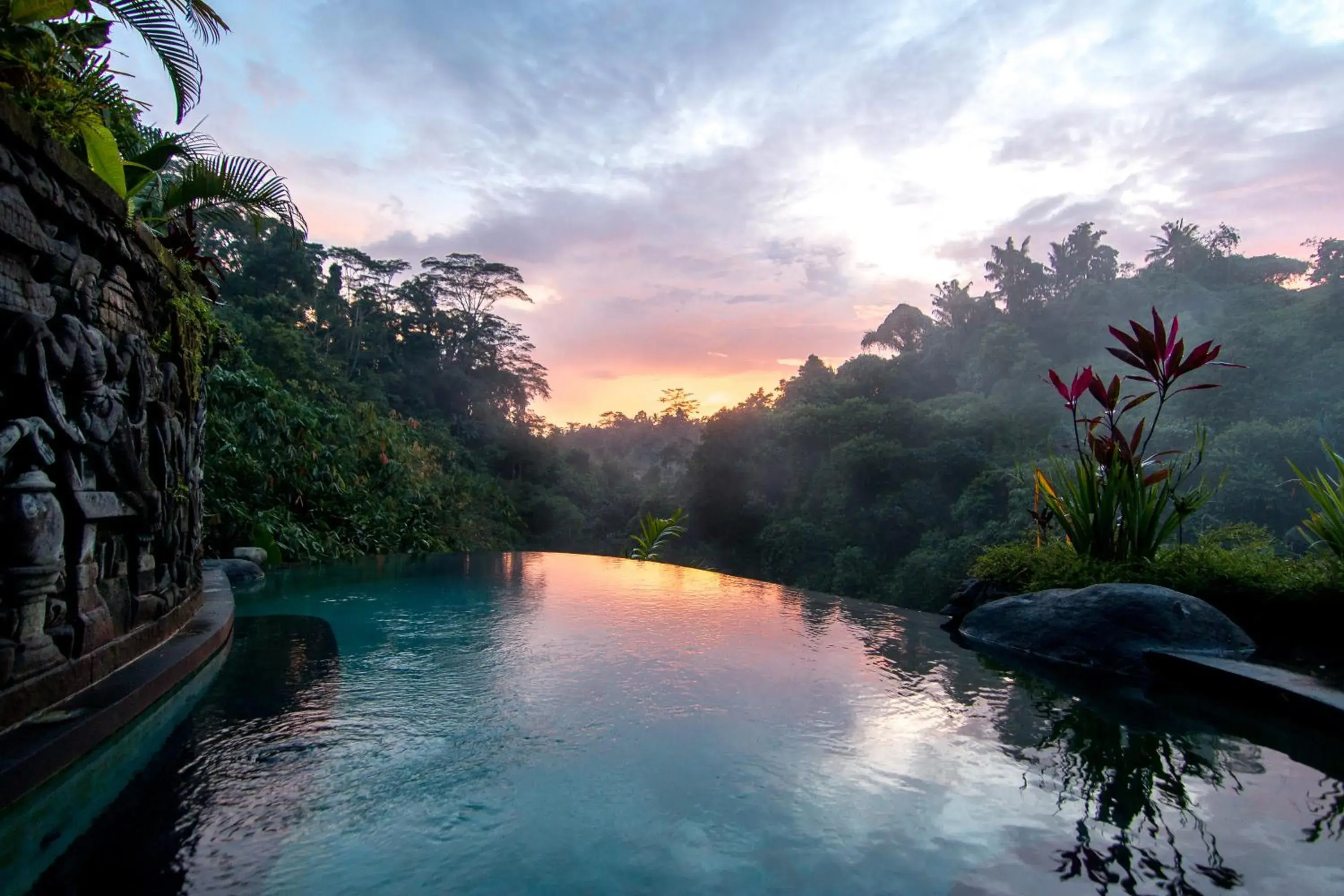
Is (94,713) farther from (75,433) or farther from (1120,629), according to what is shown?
(1120,629)

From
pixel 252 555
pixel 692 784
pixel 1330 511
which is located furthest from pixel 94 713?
pixel 1330 511

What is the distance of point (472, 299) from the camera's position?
2777cm

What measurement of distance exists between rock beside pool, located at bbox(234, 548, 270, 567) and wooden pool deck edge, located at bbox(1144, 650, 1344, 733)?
6681mm

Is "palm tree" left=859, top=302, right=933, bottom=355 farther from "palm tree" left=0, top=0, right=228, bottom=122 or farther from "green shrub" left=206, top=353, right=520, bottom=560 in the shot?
"palm tree" left=0, top=0, right=228, bottom=122

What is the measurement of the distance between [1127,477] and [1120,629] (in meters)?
1.10

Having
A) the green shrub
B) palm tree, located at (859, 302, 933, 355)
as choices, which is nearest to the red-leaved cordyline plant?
the green shrub

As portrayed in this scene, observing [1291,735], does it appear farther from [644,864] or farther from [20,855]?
[20,855]

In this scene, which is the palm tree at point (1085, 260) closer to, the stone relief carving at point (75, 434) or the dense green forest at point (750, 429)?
the dense green forest at point (750, 429)

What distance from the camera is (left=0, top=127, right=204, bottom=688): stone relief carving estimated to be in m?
1.90

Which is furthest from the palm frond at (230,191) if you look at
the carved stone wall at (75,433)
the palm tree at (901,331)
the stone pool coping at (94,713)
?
the palm tree at (901,331)

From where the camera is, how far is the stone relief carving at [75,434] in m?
1.90

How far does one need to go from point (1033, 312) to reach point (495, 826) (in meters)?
38.0

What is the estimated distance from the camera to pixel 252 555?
6.53 metres

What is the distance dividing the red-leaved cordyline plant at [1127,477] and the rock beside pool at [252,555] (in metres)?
6.53
